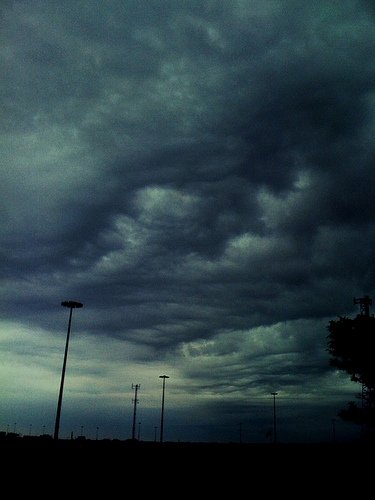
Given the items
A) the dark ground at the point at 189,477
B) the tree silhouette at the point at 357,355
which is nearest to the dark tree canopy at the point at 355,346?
the tree silhouette at the point at 357,355

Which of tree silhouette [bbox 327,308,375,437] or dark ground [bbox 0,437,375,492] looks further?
tree silhouette [bbox 327,308,375,437]

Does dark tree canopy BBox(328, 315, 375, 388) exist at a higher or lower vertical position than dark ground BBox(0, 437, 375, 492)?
higher

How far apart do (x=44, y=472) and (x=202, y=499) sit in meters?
6.37

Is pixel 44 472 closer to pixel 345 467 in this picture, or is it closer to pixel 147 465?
pixel 147 465

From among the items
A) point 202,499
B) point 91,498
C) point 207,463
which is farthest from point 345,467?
point 91,498

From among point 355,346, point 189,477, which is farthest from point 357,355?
point 189,477

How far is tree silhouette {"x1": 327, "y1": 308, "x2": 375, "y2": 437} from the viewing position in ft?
116

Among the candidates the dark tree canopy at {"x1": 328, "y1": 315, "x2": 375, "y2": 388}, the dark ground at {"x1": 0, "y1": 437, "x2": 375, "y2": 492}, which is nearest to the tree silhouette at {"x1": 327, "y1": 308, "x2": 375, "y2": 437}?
the dark tree canopy at {"x1": 328, "y1": 315, "x2": 375, "y2": 388}

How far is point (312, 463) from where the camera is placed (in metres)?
20.7

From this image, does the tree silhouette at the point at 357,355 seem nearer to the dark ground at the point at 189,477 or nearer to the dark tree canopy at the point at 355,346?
the dark tree canopy at the point at 355,346

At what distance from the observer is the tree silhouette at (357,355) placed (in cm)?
3531

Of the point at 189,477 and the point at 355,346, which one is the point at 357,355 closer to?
the point at 355,346

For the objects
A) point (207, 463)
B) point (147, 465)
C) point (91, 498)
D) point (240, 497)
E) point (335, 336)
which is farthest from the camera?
point (335, 336)

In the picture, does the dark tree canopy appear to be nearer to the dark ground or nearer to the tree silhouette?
the tree silhouette
